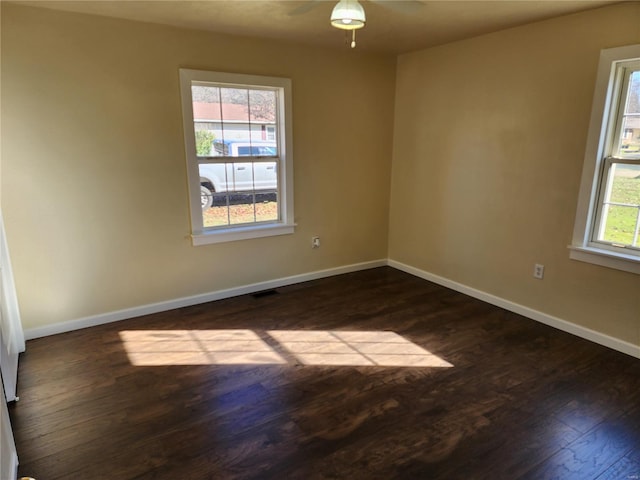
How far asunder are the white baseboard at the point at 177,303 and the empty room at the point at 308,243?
0.02 metres

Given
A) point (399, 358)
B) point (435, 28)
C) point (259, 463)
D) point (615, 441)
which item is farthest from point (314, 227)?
point (615, 441)

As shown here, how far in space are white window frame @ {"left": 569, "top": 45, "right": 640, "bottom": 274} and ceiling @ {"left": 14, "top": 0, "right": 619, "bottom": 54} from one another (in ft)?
1.34

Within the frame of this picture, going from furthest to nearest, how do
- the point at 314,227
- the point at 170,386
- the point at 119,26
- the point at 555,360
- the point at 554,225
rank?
the point at 314,227 → the point at 554,225 → the point at 119,26 → the point at 555,360 → the point at 170,386

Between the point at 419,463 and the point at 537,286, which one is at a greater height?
the point at 537,286

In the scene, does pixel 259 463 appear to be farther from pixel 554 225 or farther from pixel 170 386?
pixel 554 225

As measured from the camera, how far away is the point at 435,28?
131 inches

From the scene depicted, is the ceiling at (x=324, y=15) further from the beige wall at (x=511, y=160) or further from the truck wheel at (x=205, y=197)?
the truck wheel at (x=205, y=197)

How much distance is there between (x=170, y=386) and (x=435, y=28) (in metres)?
3.36

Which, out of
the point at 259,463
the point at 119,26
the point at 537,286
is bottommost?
the point at 259,463

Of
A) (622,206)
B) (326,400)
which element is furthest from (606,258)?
(326,400)

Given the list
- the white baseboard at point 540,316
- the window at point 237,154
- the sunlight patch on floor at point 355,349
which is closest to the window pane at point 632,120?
the white baseboard at point 540,316

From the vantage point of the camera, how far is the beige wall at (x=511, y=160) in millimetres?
2977

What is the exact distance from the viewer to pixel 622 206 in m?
2.92

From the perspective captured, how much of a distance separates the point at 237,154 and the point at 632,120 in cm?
310
